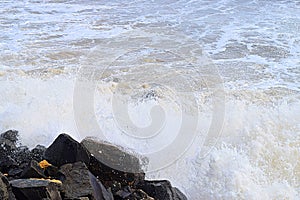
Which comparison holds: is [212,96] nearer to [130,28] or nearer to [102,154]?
[102,154]

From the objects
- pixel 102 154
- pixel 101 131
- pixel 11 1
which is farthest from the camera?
pixel 11 1

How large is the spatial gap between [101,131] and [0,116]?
46.1 inches

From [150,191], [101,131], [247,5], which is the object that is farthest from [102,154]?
[247,5]

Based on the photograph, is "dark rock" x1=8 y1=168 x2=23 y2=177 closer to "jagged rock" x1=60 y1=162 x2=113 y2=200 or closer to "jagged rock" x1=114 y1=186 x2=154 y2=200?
"jagged rock" x1=60 y1=162 x2=113 y2=200

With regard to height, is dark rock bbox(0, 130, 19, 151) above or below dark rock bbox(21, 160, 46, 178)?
below

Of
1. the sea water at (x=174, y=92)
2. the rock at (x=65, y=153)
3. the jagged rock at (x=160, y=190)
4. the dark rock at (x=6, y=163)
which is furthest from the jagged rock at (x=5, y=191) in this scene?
the sea water at (x=174, y=92)

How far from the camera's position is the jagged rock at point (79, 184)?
2.88 meters

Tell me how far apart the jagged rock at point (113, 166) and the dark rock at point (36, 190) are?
624mm

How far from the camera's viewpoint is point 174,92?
6191 millimetres

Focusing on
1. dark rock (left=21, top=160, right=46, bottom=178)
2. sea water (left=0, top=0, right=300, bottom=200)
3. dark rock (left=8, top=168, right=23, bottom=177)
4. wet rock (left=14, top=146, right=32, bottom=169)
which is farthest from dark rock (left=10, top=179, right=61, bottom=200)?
sea water (left=0, top=0, right=300, bottom=200)

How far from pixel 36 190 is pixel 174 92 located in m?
3.69

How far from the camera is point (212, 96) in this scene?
6070 mm

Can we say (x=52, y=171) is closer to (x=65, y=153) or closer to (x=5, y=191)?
(x=65, y=153)

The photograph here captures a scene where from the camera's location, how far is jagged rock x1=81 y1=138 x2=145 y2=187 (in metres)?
3.42
